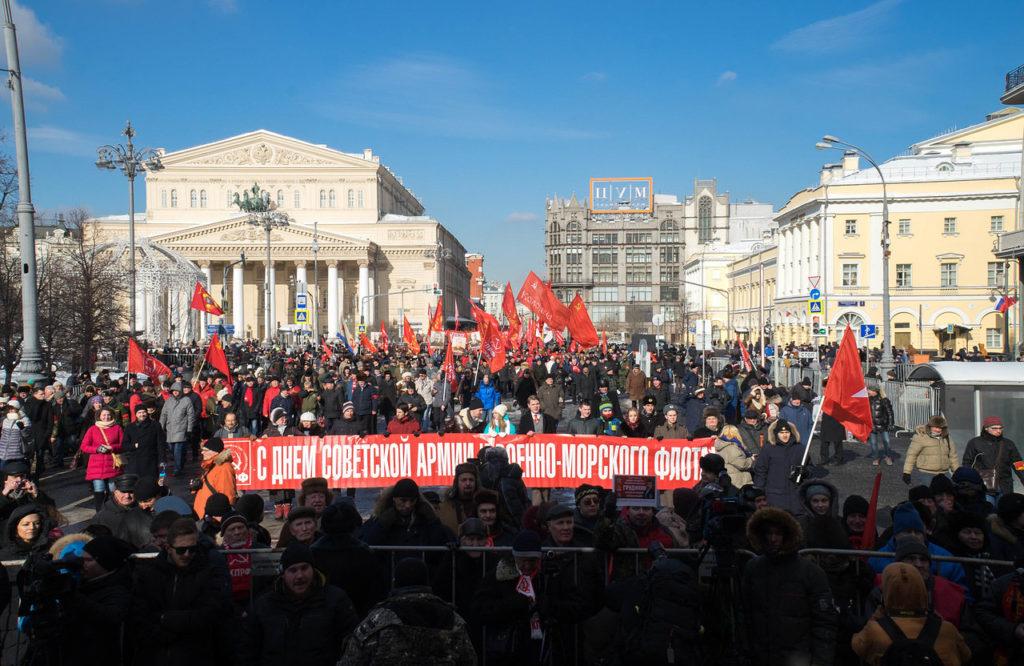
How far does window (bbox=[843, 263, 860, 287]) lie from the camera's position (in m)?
55.6

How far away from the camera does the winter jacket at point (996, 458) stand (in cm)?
957

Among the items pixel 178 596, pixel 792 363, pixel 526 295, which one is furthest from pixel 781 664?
pixel 792 363

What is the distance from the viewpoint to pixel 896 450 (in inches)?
683

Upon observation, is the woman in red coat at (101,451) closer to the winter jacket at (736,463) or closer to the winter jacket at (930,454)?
the winter jacket at (736,463)

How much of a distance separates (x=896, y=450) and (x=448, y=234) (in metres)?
91.7

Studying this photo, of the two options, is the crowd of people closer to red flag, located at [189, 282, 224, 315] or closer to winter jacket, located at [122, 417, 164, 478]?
winter jacket, located at [122, 417, 164, 478]

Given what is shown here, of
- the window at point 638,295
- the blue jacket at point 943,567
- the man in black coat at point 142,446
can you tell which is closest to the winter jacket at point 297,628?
the blue jacket at point 943,567

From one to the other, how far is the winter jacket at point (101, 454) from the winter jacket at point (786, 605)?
8782mm

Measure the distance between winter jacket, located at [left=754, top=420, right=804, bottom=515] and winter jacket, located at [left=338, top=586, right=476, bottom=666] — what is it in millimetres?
6407

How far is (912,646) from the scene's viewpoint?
4.13 meters

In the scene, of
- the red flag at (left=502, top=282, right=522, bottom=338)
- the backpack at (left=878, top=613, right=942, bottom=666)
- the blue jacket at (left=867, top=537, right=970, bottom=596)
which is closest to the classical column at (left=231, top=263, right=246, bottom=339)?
the red flag at (left=502, top=282, right=522, bottom=338)

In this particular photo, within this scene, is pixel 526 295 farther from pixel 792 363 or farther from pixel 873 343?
pixel 873 343

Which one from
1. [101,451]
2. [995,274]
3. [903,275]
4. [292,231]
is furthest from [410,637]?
[292,231]

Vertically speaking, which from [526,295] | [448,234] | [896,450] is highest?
[448,234]
